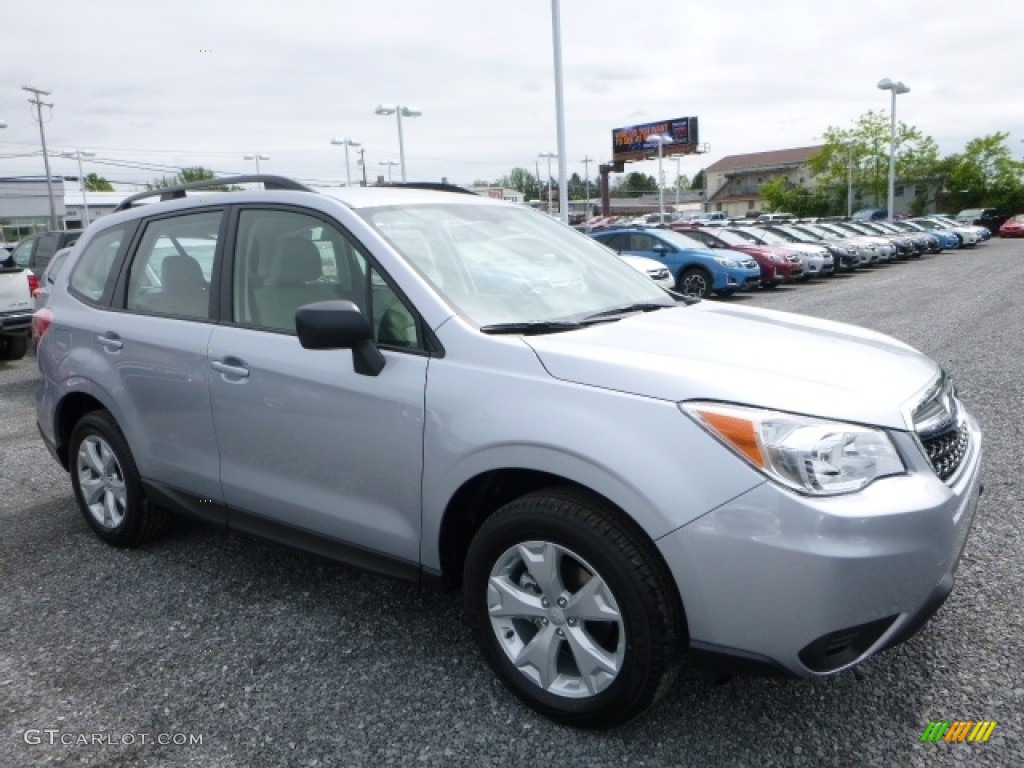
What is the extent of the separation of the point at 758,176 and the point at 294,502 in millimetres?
110301

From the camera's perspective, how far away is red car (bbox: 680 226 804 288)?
19094 millimetres

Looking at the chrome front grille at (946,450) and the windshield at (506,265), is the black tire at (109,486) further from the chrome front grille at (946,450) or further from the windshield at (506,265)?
the chrome front grille at (946,450)

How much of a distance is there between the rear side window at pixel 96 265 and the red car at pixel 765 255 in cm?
1622

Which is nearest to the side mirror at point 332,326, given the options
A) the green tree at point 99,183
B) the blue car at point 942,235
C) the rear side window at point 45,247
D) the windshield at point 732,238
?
the rear side window at point 45,247

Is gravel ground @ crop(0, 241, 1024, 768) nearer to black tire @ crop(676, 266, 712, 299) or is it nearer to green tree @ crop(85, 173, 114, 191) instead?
black tire @ crop(676, 266, 712, 299)

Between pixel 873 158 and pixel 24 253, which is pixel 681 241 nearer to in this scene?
pixel 24 253

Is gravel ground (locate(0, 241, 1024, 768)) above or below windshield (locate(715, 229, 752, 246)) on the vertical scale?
below

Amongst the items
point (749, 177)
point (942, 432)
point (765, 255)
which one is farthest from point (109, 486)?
point (749, 177)

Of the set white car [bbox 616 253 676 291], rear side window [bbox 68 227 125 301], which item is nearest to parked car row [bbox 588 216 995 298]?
white car [bbox 616 253 676 291]

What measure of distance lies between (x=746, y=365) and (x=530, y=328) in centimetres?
73

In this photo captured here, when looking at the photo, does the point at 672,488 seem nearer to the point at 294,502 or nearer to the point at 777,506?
the point at 777,506

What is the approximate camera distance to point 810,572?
2232 millimetres

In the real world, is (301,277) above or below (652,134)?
below

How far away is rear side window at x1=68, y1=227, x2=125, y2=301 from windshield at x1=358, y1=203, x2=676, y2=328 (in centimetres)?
173
